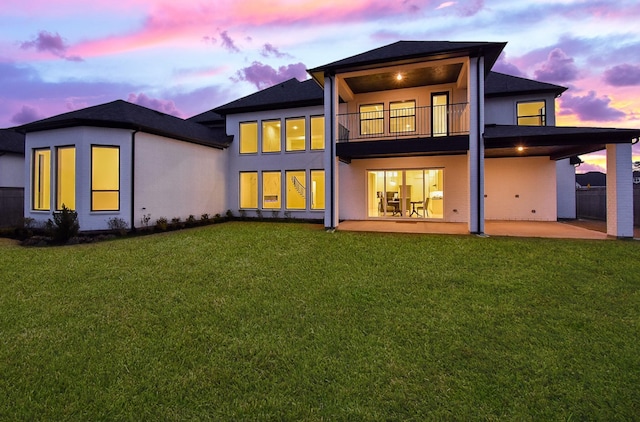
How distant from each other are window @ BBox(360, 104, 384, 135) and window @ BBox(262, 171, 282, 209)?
15.7 feet

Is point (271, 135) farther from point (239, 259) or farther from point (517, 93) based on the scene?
point (517, 93)

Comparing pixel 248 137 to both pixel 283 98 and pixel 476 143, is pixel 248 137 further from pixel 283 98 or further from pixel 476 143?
pixel 476 143

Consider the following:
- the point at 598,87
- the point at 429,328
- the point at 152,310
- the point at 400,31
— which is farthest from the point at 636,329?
the point at 400,31

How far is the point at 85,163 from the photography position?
10.5 m

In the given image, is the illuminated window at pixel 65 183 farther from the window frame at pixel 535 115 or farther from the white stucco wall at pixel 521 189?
the window frame at pixel 535 115

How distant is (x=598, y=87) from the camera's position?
16547mm

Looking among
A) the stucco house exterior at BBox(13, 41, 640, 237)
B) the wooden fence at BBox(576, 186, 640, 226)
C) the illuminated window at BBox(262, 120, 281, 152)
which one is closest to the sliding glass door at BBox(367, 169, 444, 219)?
the stucco house exterior at BBox(13, 41, 640, 237)

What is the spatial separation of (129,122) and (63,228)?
4108 mm

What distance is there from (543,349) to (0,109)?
5361cm

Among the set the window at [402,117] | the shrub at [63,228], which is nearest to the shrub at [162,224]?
the shrub at [63,228]

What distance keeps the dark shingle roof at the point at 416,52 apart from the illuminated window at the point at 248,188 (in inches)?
260

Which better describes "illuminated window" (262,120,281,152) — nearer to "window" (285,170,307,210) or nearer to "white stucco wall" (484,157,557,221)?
"window" (285,170,307,210)

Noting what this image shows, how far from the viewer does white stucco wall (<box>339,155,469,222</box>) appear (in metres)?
12.7

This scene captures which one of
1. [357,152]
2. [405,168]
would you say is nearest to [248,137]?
[357,152]
